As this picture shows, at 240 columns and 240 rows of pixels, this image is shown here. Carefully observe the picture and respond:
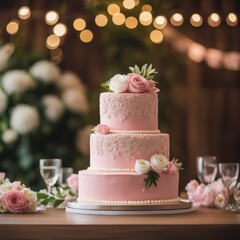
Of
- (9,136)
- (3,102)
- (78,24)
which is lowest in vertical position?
(9,136)

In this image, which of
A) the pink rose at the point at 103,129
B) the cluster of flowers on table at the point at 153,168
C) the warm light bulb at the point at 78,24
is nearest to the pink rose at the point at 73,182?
the pink rose at the point at 103,129

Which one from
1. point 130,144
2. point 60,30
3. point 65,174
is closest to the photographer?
point 130,144

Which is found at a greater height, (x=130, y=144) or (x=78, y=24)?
(x=78, y=24)

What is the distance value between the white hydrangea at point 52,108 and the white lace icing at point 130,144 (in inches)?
93.5

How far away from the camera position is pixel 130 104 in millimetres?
5395

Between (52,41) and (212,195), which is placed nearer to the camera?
(212,195)

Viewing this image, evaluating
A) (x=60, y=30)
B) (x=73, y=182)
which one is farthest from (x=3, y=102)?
(x=73, y=182)

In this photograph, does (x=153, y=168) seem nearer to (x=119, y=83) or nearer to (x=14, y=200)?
(x=119, y=83)

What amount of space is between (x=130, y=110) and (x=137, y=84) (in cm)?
15

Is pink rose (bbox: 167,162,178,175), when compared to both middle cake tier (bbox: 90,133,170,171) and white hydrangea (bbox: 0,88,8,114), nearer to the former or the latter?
middle cake tier (bbox: 90,133,170,171)

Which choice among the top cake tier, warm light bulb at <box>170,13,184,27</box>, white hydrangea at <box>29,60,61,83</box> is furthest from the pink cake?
warm light bulb at <box>170,13,184,27</box>

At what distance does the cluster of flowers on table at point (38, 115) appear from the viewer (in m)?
7.56

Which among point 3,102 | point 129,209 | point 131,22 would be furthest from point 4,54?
point 129,209

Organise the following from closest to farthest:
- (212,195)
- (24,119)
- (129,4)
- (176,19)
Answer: (212,195) → (24,119) → (176,19) → (129,4)
